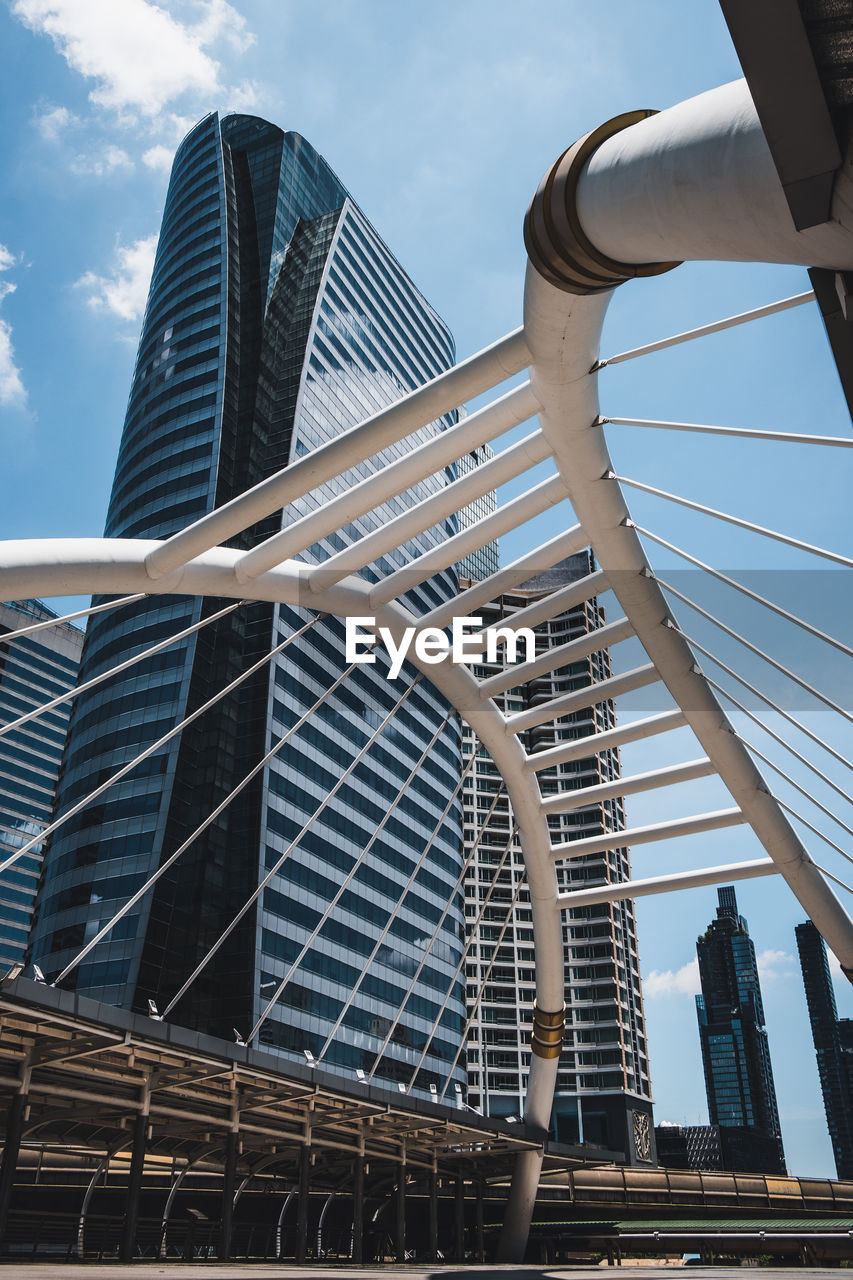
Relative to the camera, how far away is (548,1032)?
104 feet

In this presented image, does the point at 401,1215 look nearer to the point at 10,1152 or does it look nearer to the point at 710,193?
the point at 10,1152

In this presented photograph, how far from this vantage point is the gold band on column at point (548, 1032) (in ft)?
104

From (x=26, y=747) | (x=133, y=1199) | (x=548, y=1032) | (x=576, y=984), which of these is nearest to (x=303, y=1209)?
(x=133, y=1199)

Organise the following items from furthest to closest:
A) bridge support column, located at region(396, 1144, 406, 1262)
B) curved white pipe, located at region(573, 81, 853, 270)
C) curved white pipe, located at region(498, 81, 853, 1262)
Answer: bridge support column, located at region(396, 1144, 406, 1262) → curved white pipe, located at region(498, 81, 853, 1262) → curved white pipe, located at region(573, 81, 853, 270)

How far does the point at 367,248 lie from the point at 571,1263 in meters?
113

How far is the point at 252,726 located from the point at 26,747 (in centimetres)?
9201

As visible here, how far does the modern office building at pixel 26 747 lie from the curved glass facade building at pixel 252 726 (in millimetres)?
63967

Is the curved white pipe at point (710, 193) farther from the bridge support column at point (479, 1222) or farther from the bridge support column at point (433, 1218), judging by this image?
the bridge support column at point (479, 1222)

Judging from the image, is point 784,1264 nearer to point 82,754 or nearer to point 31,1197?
point 31,1197

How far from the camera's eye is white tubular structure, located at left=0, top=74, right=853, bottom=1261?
6582mm

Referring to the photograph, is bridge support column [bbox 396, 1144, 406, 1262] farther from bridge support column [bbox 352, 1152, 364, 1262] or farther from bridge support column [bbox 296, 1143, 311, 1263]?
bridge support column [bbox 296, 1143, 311, 1263]

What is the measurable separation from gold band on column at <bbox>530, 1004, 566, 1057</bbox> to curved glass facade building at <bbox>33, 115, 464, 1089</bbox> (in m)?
26.8

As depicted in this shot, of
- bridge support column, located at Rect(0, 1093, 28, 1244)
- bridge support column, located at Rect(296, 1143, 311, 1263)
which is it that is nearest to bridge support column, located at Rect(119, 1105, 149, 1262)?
bridge support column, located at Rect(0, 1093, 28, 1244)

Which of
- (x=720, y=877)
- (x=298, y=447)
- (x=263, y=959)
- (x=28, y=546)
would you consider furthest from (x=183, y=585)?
(x=298, y=447)
